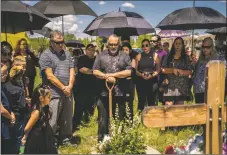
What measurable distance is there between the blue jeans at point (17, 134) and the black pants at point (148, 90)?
8.88ft

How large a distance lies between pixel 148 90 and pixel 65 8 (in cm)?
209

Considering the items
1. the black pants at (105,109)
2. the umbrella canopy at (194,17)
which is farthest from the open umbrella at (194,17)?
the black pants at (105,109)

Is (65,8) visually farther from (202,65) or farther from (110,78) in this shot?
(202,65)

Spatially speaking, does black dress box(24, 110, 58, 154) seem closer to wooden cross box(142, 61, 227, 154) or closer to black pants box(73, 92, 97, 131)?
wooden cross box(142, 61, 227, 154)

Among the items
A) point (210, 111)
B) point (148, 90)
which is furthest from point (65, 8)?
point (210, 111)

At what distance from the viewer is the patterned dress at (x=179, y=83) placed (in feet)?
19.6

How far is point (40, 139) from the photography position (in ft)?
14.3

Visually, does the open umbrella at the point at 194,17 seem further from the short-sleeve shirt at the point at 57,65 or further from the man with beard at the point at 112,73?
the short-sleeve shirt at the point at 57,65

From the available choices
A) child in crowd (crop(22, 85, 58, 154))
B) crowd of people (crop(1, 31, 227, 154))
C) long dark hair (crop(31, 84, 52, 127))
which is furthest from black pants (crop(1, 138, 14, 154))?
long dark hair (crop(31, 84, 52, 127))

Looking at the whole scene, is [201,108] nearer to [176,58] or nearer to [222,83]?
[222,83]

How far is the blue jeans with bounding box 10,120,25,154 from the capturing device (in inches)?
176

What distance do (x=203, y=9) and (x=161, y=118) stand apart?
14.1 feet

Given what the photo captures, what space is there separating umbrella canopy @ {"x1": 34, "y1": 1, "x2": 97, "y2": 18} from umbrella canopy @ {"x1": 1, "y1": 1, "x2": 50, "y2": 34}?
1.92 feet

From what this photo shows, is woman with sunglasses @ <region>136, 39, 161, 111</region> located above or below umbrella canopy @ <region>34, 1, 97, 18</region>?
below
